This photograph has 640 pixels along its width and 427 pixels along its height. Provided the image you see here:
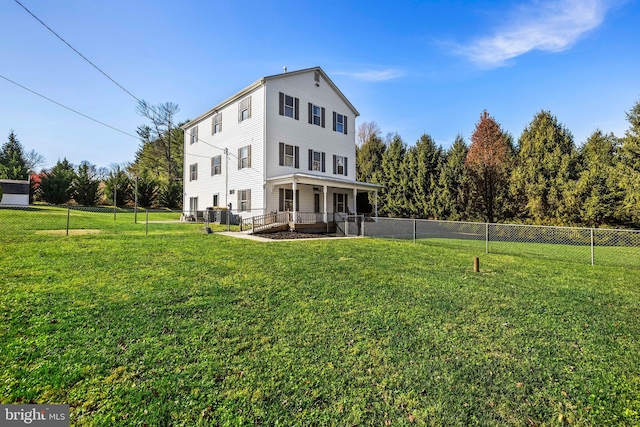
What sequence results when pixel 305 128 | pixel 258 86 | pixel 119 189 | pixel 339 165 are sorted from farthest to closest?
pixel 119 189 → pixel 339 165 → pixel 305 128 → pixel 258 86

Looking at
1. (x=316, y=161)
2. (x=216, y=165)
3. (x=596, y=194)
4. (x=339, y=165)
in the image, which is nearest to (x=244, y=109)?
(x=216, y=165)

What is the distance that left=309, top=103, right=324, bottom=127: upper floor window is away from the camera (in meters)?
A: 18.1

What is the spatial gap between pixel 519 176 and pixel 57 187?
35461 millimetres

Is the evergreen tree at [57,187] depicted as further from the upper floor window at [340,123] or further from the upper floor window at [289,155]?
the upper floor window at [340,123]

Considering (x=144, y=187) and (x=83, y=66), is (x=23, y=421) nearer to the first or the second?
(x=83, y=66)

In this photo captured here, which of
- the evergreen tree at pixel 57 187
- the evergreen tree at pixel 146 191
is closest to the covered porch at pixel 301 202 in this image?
the evergreen tree at pixel 146 191

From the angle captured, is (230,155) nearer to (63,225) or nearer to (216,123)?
(216,123)

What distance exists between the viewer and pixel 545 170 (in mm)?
15891

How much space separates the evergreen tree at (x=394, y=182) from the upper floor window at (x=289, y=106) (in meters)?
9.98

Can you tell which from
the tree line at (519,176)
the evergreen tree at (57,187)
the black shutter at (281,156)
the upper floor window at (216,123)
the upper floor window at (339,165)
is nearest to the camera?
the tree line at (519,176)

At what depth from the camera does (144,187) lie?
95.1ft

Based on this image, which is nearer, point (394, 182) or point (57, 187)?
point (394, 182)

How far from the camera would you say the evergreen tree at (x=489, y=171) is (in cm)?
1809

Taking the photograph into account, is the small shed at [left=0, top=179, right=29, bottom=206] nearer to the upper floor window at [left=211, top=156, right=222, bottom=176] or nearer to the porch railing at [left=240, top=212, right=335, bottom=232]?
the upper floor window at [left=211, top=156, right=222, bottom=176]
